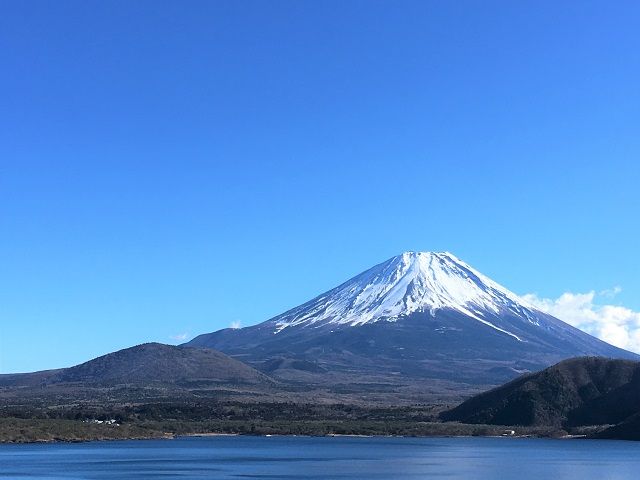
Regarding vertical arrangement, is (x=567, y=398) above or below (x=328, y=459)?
above

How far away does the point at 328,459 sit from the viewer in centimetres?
8800

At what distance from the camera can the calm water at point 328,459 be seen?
72.3 metres

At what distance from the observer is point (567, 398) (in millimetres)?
139000

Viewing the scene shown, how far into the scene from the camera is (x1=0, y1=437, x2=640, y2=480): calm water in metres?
72.3

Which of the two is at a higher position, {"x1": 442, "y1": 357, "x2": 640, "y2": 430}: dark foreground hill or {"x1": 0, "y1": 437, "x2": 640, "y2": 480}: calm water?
{"x1": 442, "y1": 357, "x2": 640, "y2": 430}: dark foreground hill

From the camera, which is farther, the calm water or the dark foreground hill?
the dark foreground hill

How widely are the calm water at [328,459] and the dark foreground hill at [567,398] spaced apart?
1646 cm

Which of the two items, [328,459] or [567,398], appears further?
[567,398]

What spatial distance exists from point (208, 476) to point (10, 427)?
48.5 m

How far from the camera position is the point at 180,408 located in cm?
15562

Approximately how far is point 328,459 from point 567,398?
60666mm

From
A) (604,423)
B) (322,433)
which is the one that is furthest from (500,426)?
(322,433)

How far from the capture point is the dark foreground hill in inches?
5256

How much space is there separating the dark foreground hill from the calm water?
648 inches
